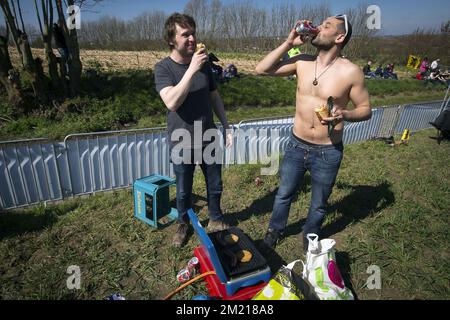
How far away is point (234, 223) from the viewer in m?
4.18

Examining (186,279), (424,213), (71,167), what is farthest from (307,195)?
(71,167)

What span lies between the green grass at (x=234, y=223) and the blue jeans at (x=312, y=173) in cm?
56

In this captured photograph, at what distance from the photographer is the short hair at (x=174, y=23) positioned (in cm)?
281

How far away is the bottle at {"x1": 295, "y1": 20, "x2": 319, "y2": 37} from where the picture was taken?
108 inches

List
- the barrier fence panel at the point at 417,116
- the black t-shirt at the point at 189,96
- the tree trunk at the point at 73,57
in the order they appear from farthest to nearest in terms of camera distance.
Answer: the barrier fence panel at the point at 417,116
the tree trunk at the point at 73,57
the black t-shirt at the point at 189,96

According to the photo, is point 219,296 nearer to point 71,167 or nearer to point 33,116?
point 71,167

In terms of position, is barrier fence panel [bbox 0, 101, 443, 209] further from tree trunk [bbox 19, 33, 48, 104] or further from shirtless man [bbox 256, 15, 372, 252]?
tree trunk [bbox 19, 33, 48, 104]

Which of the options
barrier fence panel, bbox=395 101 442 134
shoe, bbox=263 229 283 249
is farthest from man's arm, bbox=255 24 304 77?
barrier fence panel, bbox=395 101 442 134

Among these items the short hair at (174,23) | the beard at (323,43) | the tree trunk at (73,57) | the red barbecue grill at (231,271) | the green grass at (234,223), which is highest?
the short hair at (174,23)

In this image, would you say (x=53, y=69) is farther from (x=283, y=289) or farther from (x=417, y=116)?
(x=417, y=116)

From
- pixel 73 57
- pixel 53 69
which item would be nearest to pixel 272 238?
pixel 53 69

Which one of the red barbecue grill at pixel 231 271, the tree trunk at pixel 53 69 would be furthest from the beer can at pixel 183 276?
the tree trunk at pixel 53 69

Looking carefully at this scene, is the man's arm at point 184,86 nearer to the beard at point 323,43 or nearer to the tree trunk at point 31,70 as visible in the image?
the beard at point 323,43

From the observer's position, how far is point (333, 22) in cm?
274
